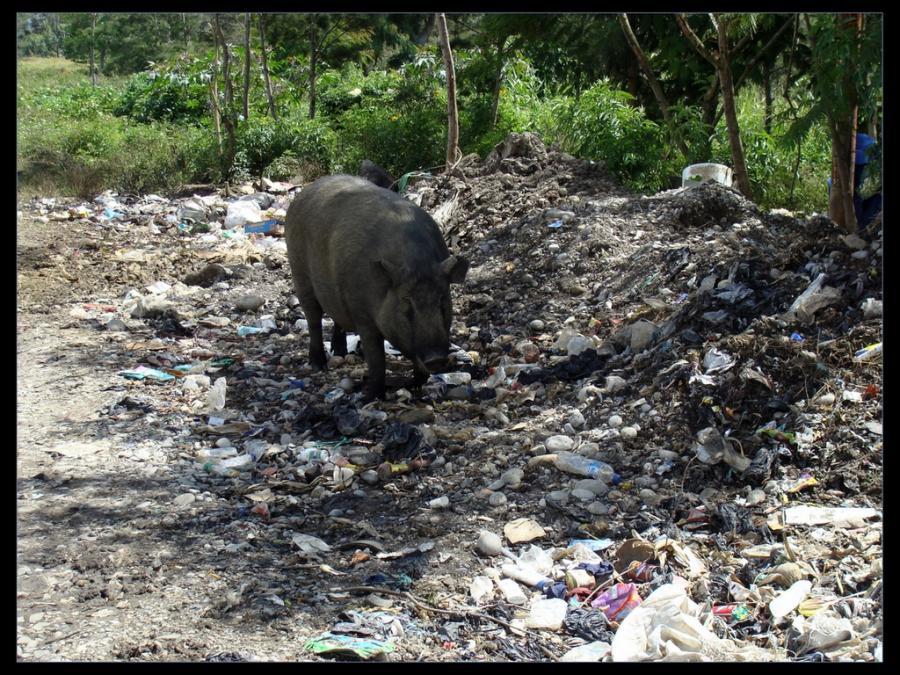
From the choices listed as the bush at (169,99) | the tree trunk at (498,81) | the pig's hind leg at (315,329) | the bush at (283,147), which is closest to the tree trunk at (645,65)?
the tree trunk at (498,81)

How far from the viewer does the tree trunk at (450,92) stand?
11727 millimetres

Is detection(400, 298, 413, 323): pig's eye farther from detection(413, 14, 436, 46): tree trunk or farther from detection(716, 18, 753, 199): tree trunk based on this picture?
detection(413, 14, 436, 46): tree trunk

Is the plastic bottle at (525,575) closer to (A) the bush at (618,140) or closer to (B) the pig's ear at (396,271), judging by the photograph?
(B) the pig's ear at (396,271)

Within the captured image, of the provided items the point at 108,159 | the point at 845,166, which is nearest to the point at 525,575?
the point at 845,166

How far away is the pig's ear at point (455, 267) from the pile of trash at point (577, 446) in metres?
0.91

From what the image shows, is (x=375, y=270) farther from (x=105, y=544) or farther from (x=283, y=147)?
(x=283, y=147)

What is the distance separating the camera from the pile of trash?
3.67 meters

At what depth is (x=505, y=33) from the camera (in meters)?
13.7

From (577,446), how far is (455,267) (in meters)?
1.42

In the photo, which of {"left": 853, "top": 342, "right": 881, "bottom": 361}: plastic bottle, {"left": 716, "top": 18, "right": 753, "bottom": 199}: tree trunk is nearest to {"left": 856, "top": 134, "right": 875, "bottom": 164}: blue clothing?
{"left": 716, "top": 18, "right": 753, "bottom": 199}: tree trunk

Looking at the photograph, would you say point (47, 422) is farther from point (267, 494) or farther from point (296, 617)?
point (296, 617)

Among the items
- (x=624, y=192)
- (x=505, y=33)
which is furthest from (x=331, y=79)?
(x=624, y=192)

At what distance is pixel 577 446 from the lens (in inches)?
209

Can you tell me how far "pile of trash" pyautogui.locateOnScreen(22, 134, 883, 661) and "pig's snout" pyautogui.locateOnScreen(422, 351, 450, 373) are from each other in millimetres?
374
